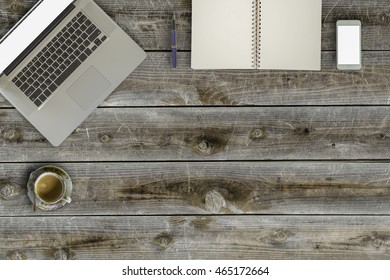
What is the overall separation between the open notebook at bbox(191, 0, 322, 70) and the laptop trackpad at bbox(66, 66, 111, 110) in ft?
0.80

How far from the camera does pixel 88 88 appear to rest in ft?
4.31

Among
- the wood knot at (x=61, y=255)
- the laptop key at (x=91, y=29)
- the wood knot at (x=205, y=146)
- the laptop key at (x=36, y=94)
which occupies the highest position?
the laptop key at (x=91, y=29)

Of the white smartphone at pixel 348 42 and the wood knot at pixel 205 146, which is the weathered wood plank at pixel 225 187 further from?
the white smartphone at pixel 348 42

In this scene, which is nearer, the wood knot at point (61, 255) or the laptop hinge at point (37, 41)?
the laptop hinge at point (37, 41)

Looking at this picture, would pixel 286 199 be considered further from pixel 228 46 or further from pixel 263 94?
pixel 228 46

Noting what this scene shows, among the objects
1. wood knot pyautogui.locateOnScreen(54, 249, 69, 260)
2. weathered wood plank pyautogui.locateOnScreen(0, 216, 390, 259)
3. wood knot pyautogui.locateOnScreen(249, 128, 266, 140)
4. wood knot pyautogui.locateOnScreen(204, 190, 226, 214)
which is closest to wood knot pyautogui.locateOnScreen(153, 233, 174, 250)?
weathered wood plank pyautogui.locateOnScreen(0, 216, 390, 259)

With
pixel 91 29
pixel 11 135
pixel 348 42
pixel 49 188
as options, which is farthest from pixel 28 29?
pixel 348 42

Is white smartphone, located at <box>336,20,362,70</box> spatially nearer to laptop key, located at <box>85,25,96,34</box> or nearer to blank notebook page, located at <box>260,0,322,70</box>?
blank notebook page, located at <box>260,0,322,70</box>

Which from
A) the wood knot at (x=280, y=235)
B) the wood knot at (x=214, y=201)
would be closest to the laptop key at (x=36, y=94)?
the wood knot at (x=214, y=201)

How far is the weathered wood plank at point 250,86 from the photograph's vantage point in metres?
1.34

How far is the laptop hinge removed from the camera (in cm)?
128

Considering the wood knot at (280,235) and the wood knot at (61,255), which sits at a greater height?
the wood knot at (280,235)

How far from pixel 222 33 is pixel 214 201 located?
432mm
